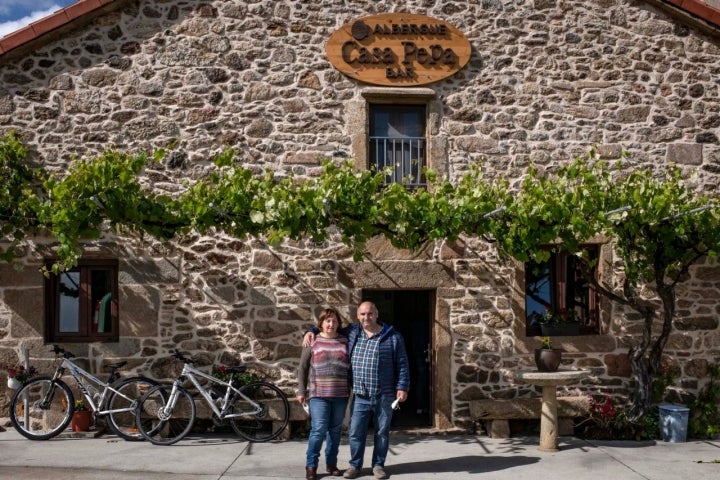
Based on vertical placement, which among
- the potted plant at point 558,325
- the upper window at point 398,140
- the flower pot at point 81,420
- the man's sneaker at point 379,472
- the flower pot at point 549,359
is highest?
the upper window at point 398,140

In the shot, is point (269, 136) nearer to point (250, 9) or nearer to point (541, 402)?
point (250, 9)

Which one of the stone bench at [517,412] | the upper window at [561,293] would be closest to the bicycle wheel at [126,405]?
the stone bench at [517,412]

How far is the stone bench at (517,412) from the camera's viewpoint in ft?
27.9

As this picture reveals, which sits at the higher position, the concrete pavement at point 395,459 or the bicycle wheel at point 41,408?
the bicycle wheel at point 41,408

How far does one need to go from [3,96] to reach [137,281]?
254 centimetres

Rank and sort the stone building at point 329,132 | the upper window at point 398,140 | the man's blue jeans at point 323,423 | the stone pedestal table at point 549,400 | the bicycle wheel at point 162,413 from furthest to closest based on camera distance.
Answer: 1. the upper window at point 398,140
2. the stone building at point 329,132
3. the bicycle wheel at point 162,413
4. the stone pedestal table at point 549,400
5. the man's blue jeans at point 323,423

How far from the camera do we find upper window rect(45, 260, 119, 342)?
8.80 m

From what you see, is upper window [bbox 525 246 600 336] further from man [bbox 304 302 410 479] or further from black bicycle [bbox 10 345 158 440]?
black bicycle [bbox 10 345 158 440]

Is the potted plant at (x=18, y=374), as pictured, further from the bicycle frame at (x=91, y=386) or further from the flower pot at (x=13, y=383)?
the bicycle frame at (x=91, y=386)

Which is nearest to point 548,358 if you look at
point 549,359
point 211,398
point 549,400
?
point 549,359

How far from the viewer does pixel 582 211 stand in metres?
7.50

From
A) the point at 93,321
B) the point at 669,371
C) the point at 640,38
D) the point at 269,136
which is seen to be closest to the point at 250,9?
the point at 269,136

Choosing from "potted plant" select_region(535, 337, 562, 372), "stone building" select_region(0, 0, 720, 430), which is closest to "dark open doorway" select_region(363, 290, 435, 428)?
"stone building" select_region(0, 0, 720, 430)

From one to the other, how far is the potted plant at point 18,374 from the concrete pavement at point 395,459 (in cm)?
56
